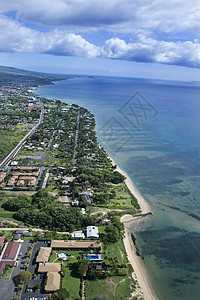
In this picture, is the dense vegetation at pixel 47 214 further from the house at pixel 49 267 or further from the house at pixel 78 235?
the house at pixel 49 267

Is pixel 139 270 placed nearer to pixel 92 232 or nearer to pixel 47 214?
pixel 92 232

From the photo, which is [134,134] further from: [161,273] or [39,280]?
[39,280]

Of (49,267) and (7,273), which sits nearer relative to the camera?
(7,273)

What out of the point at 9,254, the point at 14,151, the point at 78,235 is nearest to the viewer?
the point at 9,254

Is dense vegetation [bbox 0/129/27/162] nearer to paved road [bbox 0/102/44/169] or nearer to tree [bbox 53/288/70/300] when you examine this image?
paved road [bbox 0/102/44/169]

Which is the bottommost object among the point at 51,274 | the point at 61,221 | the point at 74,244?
the point at 51,274

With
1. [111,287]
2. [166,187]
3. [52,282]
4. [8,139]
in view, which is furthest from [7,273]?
[8,139]

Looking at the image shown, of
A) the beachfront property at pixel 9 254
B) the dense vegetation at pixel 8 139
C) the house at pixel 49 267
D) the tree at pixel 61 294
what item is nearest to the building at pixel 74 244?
the house at pixel 49 267
